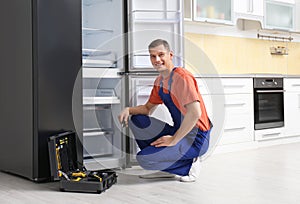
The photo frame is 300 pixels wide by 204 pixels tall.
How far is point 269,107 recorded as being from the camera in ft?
17.3

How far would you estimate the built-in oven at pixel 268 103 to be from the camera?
16.7 ft

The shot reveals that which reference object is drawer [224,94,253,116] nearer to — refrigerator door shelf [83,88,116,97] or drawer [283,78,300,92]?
drawer [283,78,300,92]

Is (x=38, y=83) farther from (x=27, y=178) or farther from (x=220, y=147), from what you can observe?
(x=220, y=147)

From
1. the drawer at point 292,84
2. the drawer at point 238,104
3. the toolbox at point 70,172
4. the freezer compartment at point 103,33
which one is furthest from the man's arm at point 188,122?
the drawer at point 292,84

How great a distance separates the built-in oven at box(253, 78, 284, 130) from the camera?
5.09 meters

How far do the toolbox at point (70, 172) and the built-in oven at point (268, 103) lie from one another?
233 cm

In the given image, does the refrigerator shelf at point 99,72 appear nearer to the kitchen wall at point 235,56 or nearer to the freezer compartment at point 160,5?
the freezer compartment at point 160,5

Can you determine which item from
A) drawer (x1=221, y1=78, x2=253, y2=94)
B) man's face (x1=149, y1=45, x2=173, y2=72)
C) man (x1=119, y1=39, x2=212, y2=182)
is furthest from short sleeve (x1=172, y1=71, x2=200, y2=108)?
drawer (x1=221, y1=78, x2=253, y2=94)

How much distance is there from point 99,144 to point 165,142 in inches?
37.0

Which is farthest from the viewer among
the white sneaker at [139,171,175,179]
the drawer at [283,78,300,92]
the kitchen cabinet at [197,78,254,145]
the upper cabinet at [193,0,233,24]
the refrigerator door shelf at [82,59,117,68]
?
the drawer at [283,78,300,92]

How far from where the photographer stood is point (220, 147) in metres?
4.72

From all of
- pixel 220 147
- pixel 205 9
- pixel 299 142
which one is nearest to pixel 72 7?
pixel 205 9

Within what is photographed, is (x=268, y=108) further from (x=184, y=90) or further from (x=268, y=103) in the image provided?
(x=184, y=90)

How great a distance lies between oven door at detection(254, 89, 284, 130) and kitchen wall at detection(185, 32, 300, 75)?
507mm
